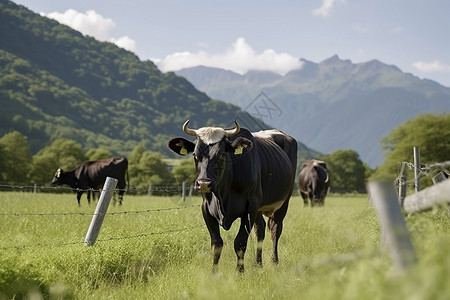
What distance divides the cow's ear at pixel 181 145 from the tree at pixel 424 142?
164ft

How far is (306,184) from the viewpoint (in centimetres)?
2755

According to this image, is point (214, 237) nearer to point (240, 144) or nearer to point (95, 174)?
point (240, 144)

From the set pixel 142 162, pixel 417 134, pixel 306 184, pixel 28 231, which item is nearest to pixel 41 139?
pixel 142 162

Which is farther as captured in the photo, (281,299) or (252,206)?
(252,206)

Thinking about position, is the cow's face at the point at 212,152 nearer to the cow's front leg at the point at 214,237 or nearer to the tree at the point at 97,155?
the cow's front leg at the point at 214,237

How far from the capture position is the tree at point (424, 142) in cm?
5650

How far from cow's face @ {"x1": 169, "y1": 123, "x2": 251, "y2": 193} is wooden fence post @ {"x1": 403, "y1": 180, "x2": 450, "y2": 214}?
3.62 meters

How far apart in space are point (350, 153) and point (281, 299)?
105 meters

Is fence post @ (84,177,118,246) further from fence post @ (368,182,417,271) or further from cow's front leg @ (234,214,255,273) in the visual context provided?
fence post @ (368,182,417,271)

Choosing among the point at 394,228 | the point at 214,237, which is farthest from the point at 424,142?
the point at 394,228

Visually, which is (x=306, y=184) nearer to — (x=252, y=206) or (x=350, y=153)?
(x=252, y=206)

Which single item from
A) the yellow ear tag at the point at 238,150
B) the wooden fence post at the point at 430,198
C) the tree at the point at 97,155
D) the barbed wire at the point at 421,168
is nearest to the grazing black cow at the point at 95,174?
the barbed wire at the point at 421,168

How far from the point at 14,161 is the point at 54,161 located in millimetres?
5893

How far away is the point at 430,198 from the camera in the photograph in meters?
3.07
